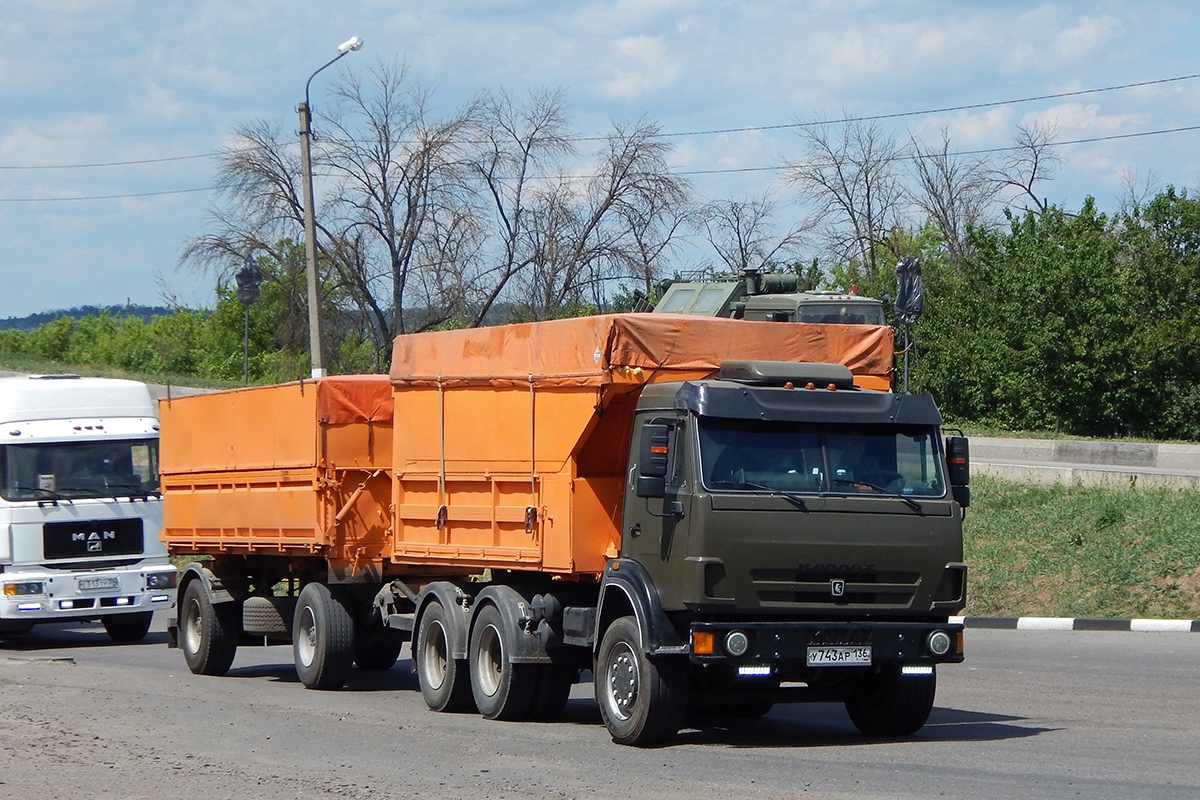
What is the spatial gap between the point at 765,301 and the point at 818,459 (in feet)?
56.6

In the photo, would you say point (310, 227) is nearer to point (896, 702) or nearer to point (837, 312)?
point (837, 312)

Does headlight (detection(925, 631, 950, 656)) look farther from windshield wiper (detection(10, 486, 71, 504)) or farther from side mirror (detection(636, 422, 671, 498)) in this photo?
windshield wiper (detection(10, 486, 71, 504))

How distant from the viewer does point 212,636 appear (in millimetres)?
15797

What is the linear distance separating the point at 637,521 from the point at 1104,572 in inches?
461

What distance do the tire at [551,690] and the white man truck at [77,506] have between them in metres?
8.95

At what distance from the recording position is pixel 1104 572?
1980 centimetres

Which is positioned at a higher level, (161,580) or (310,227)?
(310,227)

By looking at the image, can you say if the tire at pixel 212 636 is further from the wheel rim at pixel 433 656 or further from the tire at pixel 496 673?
the tire at pixel 496 673

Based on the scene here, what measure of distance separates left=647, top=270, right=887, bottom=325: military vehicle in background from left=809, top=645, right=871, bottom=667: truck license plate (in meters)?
15.8

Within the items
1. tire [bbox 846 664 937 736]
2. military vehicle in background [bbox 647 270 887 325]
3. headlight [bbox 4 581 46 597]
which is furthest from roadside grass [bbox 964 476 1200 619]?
headlight [bbox 4 581 46 597]

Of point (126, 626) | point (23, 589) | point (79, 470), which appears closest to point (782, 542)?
point (23, 589)

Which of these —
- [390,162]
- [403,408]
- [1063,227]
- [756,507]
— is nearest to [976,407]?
[1063,227]

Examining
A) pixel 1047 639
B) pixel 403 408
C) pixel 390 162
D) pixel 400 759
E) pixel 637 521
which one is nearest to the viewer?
Result: pixel 400 759

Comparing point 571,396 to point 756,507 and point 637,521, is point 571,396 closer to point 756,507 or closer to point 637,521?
point 637,521
